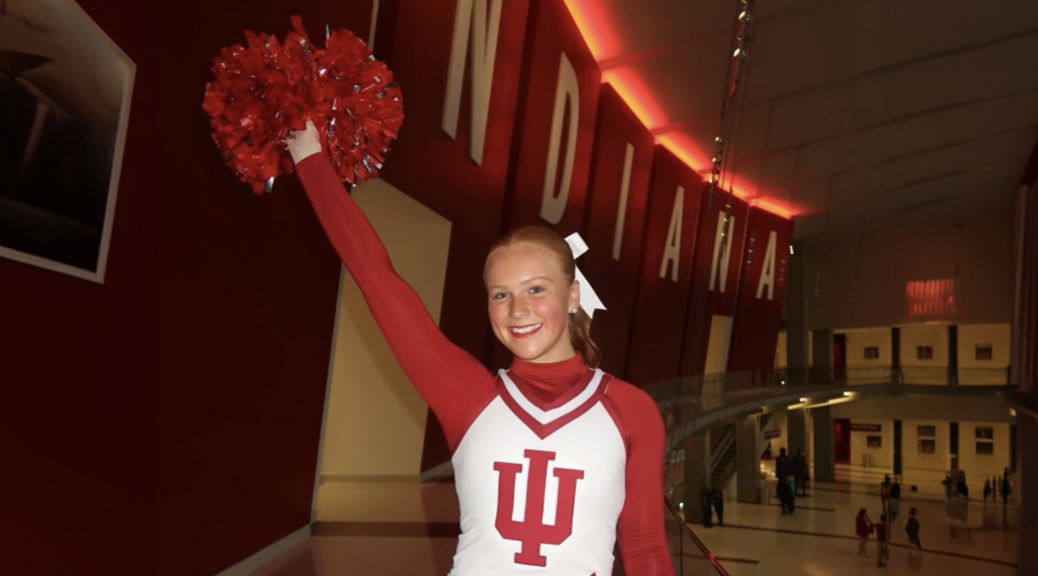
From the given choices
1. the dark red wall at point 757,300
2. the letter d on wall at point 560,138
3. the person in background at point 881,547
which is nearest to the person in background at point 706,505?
the person in background at point 881,547

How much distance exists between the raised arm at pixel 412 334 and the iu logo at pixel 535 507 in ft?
0.47

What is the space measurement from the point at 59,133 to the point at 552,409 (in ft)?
7.18

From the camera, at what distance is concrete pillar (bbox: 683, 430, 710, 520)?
1618cm

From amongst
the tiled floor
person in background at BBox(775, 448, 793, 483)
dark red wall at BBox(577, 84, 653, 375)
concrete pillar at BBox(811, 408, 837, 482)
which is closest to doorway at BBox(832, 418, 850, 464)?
concrete pillar at BBox(811, 408, 837, 482)

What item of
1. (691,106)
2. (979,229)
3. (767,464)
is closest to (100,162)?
(691,106)

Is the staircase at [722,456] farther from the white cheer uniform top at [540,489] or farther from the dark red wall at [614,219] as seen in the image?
the white cheer uniform top at [540,489]

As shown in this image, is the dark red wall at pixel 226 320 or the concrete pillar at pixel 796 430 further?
the concrete pillar at pixel 796 430

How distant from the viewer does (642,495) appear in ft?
5.40

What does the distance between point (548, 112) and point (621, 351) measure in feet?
20.2

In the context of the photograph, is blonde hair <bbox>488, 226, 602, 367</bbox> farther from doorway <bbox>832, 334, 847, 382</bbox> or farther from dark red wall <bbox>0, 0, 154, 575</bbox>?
doorway <bbox>832, 334, 847, 382</bbox>

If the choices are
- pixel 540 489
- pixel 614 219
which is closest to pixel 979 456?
pixel 614 219

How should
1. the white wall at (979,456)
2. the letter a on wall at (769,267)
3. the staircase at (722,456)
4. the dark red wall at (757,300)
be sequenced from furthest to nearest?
1. the white wall at (979,456)
2. the letter a on wall at (769,267)
3. the dark red wall at (757,300)
4. the staircase at (722,456)

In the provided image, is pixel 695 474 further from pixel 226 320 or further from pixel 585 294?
pixel 585 294

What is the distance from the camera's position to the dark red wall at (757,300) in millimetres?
24328
